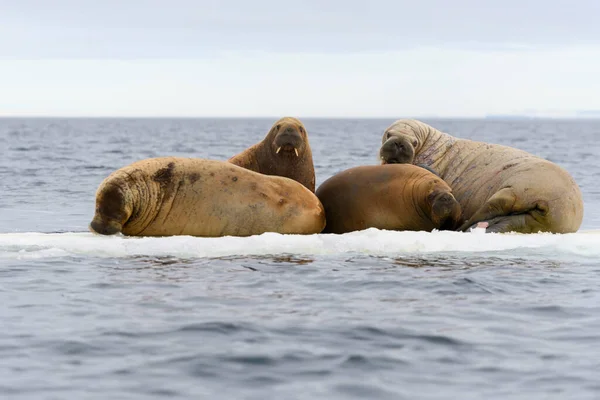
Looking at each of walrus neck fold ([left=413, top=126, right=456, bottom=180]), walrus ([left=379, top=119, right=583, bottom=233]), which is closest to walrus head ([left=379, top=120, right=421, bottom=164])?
walrus ([left=379, top=119, right=583, bottom=233])

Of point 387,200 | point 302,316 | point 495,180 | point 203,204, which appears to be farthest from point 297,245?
point 495,180

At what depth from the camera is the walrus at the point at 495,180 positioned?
388 inches

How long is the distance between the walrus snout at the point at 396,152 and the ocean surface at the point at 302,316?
1.45 meters

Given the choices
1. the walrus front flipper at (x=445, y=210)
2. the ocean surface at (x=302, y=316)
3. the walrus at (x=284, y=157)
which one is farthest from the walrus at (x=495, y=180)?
the walrus at (x=284, y=157)

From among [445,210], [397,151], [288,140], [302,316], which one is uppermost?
[288,140]

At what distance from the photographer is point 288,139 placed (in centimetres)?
1053

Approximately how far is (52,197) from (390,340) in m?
12.6

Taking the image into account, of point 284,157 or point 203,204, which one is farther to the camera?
point 284,157

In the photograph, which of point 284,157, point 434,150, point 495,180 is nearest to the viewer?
point 495,180

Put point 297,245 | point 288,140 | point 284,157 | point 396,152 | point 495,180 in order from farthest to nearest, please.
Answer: point 284,157
point 396,152
point 288,140
point 495,180
point 297,245

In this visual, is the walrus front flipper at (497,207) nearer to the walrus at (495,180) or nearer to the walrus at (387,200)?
the walrus at (495,180)

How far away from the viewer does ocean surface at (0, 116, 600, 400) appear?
17.0ft

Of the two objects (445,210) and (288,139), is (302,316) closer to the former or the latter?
(445,210)

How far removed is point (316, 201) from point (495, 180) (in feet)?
6.83
